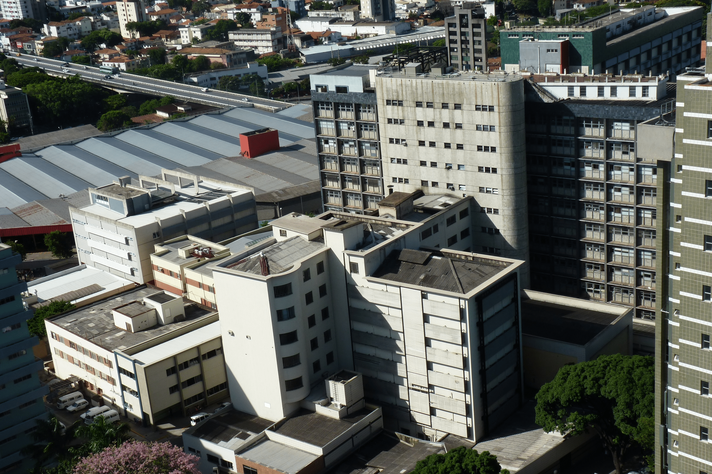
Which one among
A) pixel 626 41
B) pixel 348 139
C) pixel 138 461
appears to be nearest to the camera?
pixel 138 461

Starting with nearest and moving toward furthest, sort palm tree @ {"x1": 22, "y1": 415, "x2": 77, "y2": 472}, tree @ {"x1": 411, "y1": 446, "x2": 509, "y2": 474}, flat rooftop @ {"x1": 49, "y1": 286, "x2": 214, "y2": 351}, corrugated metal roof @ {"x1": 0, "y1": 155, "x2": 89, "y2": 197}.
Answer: tree @ {"x1": 411, "y1": 446, "x2": 509, "y2": 474}
palm tree @ {"x1": 22, "y1": 415, "x2": 77, "y2": 472}
flat rooftop @ {"x1": 49, "y1": 286, "x2": 214, "y2": 351}
corrugated metal roof @ {"x1": 0, "y1": 155, "x2": 89, "y2": 197}

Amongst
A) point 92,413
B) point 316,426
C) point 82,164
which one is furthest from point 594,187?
point 82,164

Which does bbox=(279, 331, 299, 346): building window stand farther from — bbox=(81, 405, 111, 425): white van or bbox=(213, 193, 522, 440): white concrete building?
bbox=(81, 405, 111, 425): white van

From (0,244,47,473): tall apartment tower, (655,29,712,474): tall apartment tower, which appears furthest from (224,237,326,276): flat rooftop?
(655,29,712,474): tall apartment tower

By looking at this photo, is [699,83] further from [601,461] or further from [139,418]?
[139,418]

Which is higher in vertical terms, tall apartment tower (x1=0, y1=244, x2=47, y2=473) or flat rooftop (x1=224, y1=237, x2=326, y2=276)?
flat rooftop (x1=224, y1=237, x2=326, y2=276)

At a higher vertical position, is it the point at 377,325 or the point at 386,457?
the point at 377,325

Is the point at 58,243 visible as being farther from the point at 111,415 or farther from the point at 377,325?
the point at 377,325
